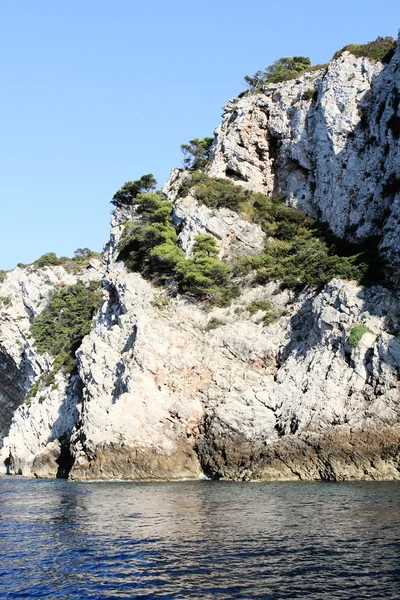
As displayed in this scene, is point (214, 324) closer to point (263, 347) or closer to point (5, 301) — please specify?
point (263, 347)

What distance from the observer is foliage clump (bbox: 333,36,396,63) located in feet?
162

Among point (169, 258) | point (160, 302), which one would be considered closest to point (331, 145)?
point (169, 258)

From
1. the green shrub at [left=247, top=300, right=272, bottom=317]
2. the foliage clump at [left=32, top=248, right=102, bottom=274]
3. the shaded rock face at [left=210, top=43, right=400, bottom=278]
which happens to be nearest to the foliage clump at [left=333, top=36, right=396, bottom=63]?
the shaded rock face at [left=210, top=43, right=400, bottom=278]

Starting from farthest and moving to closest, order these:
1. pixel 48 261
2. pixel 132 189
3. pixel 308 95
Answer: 1. pixel 48 261
2. pixel 132 189
3. pixel 308 95

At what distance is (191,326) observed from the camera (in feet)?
139

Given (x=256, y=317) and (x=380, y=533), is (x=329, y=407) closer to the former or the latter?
(x=256, y=317)

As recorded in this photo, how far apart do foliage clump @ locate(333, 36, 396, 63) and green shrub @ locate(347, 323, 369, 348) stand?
26609 mm

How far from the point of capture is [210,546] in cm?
1602

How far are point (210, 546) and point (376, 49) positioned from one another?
4625cm

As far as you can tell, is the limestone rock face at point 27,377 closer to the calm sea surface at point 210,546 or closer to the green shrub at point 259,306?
the green shrub at point 259,306

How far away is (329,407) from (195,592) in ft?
71.9

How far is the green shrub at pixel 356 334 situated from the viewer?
110 ft

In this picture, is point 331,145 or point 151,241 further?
point 151,241

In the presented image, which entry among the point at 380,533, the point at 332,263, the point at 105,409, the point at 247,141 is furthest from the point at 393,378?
the point at 247,141
